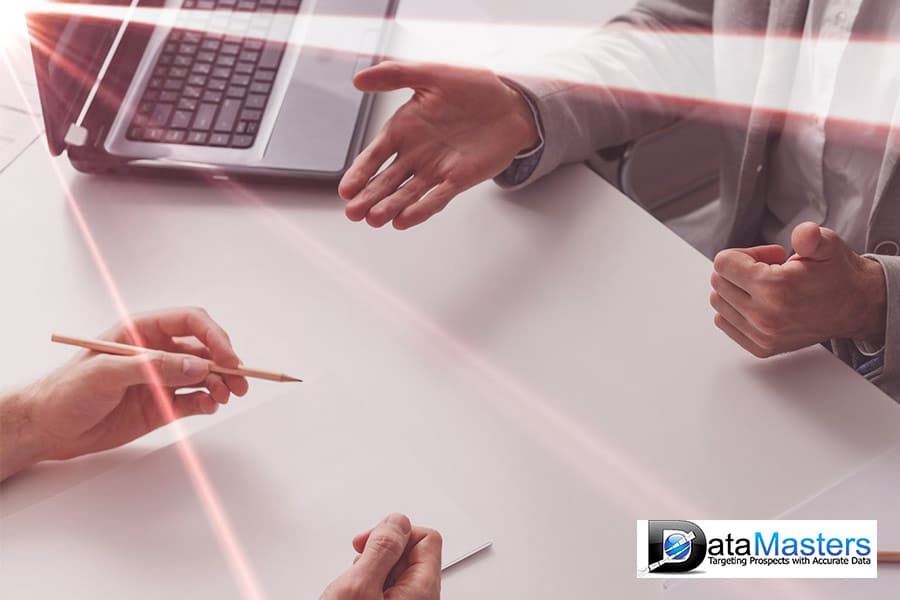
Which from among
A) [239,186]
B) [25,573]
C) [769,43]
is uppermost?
[769,43]

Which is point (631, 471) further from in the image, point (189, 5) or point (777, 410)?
point (189, 5)

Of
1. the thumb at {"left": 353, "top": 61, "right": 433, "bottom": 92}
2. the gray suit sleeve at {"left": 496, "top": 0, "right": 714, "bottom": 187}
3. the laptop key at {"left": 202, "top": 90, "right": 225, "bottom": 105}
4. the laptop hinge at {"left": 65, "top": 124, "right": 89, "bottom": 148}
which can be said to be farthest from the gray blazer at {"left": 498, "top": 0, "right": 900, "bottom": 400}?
the laptop hinge at {"left": 65, "top": 124, "right": 89, "bottom": 148}

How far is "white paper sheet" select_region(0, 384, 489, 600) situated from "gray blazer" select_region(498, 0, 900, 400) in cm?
35

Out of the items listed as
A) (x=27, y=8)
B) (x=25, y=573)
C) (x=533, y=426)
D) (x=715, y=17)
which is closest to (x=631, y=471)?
(x=533, y=426)

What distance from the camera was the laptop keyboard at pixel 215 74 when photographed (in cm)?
100

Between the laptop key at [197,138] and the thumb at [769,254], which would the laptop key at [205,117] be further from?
the thumb at [769,254]

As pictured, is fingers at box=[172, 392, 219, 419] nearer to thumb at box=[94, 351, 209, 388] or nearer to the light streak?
thumb at box=[94, 351, 209, 388]

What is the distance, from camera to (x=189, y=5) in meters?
1.14

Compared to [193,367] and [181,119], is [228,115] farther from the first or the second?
[193,367]

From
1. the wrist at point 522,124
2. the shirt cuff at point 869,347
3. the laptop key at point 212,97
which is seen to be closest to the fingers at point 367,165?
the wrist at point 522,124

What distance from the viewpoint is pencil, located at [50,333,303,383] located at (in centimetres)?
74

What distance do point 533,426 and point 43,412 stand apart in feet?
1.29

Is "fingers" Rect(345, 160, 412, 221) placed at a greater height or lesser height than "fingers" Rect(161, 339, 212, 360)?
greater

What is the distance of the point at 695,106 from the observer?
44.1 inches
